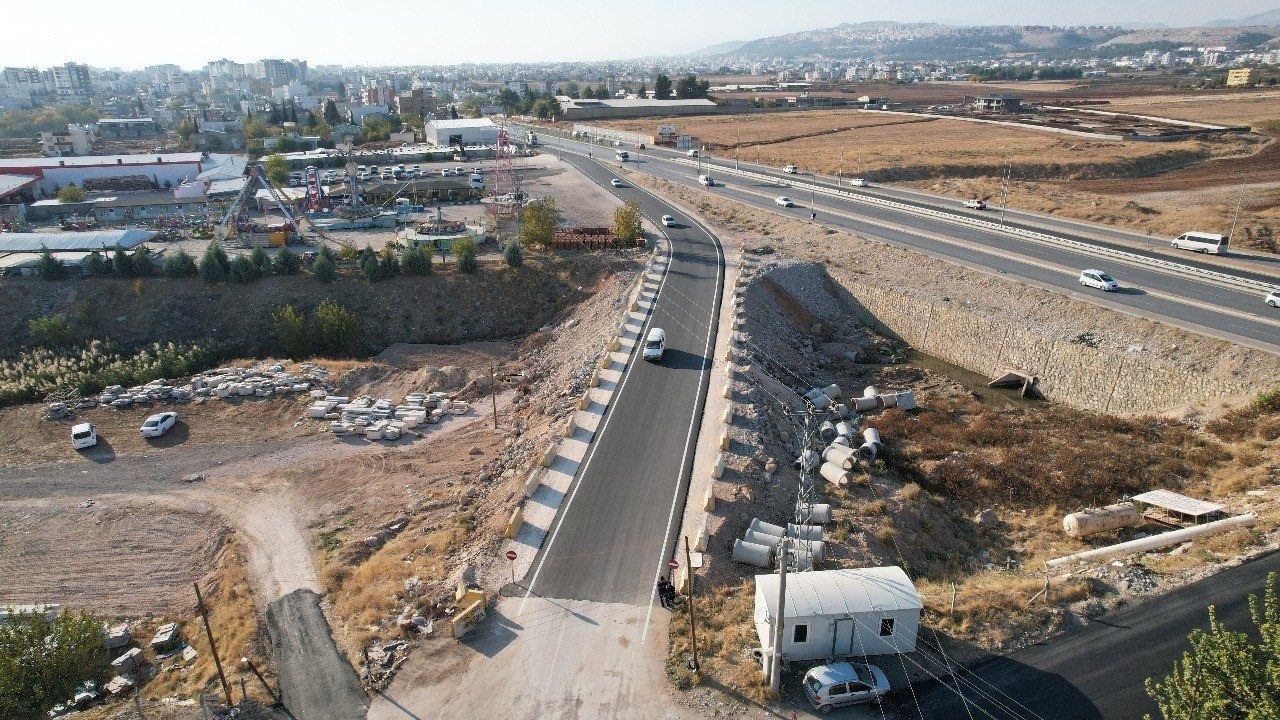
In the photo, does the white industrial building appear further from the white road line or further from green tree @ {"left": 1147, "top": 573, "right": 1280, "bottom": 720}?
green tree @ {"left": 1147, "top": 573, "right": 1280, "bottom": 720}

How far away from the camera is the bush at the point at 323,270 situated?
45.6 m

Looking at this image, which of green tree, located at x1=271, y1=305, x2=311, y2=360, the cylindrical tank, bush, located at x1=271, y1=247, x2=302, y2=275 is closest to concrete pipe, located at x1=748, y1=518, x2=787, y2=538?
the cylindrical tank

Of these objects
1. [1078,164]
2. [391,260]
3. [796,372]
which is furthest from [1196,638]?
[1078,164]

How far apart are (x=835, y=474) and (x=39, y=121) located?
7969 inches

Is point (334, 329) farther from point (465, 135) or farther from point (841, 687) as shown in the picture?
point (465, 135)

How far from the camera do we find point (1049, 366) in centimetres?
3462

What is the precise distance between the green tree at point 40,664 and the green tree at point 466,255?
102ft

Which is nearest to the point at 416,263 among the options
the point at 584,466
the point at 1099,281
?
the point at 584,466

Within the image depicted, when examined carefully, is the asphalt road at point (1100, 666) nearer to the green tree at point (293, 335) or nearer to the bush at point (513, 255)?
the bush at point (513, 255)

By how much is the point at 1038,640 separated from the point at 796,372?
20027 mm

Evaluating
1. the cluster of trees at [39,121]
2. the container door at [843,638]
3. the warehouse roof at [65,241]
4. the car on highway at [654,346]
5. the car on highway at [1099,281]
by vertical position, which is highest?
the cluster of trees at [39,121]

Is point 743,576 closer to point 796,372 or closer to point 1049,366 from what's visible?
point 796,372

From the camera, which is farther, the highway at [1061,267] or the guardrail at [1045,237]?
the guardrail at [1045,237]

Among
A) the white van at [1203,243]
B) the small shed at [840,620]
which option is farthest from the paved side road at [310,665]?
the white van at [1203,243]
